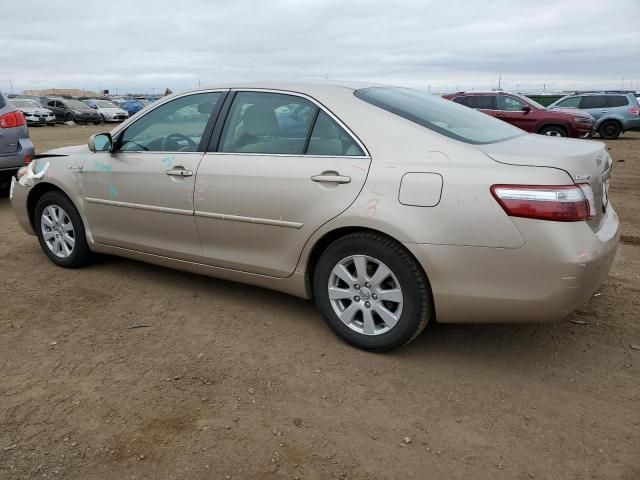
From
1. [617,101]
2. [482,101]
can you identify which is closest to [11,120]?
[482,101]

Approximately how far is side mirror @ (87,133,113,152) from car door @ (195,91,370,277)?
101 centimetres

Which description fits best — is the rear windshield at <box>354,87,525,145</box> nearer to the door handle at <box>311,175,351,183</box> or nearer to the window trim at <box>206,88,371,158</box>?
the window trim at <box>206,88,371,158</box>

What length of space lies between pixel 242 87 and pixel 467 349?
2256 millimetres

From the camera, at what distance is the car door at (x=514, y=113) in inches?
595

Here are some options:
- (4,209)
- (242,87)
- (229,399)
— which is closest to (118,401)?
(229,399)

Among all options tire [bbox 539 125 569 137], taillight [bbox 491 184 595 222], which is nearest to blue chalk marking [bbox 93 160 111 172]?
taillight [bbox 491 184 595 222]

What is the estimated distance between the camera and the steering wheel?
395cm

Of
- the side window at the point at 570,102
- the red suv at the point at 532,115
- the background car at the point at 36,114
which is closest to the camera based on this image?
the red suv at the point at 532,115

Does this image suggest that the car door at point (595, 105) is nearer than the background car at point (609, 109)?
No

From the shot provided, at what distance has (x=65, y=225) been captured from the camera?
474cm

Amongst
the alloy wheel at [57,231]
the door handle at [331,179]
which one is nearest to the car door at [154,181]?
the alloy wheel at [57,231]

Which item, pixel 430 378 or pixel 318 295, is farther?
pixel 318 295

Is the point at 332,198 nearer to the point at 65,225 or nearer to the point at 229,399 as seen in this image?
the point at 229,399

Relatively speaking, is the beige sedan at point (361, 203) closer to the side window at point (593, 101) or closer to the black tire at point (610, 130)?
the black tire at point (610, 130)
